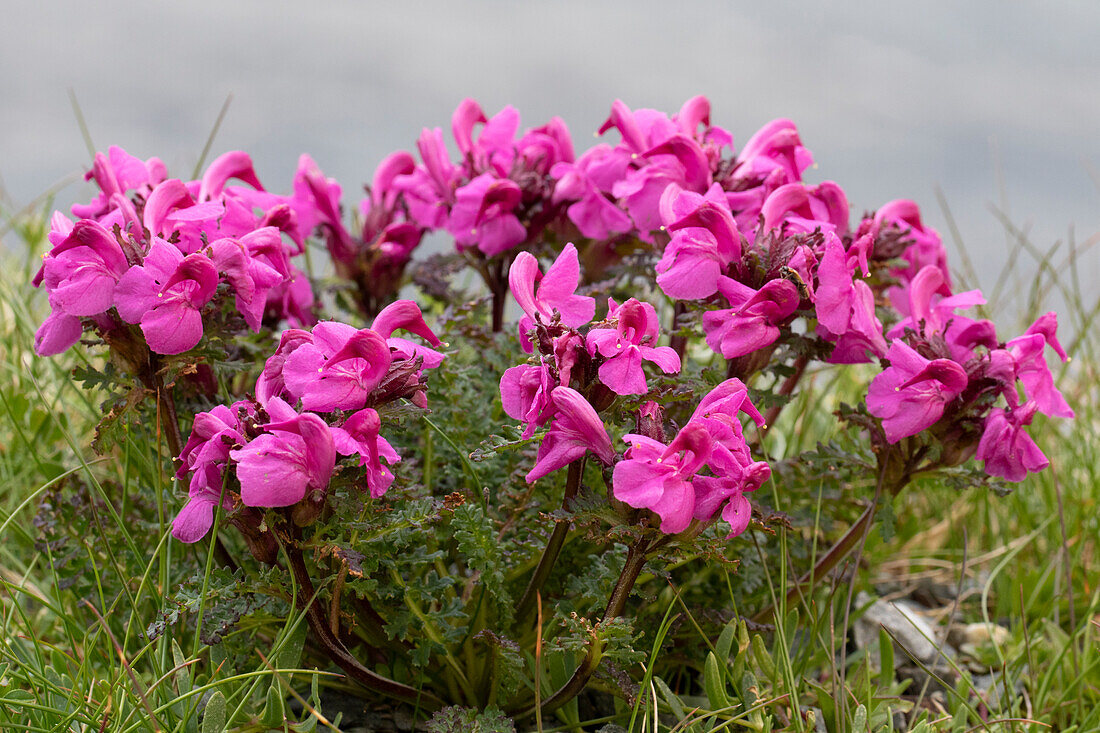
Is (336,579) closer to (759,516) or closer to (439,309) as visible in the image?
(759,516)

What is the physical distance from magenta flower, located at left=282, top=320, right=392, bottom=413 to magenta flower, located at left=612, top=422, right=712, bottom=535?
433 millimetres

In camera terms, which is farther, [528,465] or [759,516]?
[528,465]

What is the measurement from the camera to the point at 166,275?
1.72 metres

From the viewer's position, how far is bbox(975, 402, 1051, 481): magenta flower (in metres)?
1.93

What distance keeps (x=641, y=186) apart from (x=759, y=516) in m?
0.85

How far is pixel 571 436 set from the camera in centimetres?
157

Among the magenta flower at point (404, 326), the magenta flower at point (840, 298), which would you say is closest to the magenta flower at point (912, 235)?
the magenta flower at point (840, 298)

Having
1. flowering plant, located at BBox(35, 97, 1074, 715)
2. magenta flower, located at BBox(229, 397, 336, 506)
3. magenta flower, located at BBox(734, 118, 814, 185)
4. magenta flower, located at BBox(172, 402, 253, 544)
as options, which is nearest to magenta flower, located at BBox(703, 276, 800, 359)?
flowering plant, located at BBox(35, 97, 1074, 715)

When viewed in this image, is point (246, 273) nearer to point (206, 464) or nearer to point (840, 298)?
point (206, 464)

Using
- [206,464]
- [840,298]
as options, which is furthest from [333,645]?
[840,298]

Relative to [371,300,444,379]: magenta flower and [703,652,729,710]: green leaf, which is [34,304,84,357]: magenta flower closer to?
[371,300,444,379]: magenta flower

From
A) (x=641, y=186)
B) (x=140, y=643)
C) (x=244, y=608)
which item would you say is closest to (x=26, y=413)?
(x=140, y=643)

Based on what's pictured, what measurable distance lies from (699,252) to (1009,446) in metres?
Result: 0.73

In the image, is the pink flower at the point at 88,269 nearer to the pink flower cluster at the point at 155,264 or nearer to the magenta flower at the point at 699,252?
the pink flower cluster at the point at 155,264
